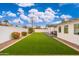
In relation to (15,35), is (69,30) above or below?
above

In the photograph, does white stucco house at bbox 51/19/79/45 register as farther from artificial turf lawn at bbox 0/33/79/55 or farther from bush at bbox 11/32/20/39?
bush at bbox 11/32/20/39

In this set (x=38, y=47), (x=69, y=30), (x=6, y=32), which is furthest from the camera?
(x=69, y=30)

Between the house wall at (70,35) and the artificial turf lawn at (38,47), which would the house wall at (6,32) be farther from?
the house wall at (70,35)

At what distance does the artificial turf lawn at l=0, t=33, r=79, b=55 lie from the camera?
6438mm

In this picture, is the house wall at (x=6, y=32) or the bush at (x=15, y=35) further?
the bush at (x=15, y=35)

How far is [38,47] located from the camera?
6508 millimetres

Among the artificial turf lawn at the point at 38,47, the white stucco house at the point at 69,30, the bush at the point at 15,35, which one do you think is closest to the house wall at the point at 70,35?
the white stucco house at the point at 69,30

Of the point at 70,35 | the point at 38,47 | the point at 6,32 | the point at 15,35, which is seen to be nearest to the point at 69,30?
the point at 70,35

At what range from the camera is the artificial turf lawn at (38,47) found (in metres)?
6.44

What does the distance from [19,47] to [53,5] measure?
5.26 feet

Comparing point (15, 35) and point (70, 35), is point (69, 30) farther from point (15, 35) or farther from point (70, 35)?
point (15, 35)

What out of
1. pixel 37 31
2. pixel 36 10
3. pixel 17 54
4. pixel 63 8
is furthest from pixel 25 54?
pixel 63 8

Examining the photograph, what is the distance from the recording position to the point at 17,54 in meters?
6.43

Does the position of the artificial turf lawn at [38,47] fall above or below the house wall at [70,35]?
below
